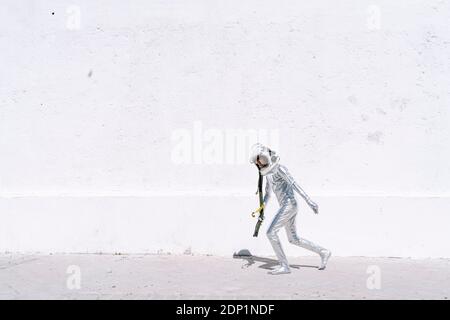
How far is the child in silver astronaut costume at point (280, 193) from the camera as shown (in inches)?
209

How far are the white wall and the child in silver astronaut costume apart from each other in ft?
3.06

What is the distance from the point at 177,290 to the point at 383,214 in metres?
3.00

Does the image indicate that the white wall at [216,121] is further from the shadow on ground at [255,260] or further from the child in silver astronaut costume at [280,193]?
the child in silver astronaut costume at [280,193]

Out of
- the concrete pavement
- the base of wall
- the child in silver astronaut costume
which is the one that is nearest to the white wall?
the base of wall

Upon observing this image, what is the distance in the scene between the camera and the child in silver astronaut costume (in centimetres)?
530

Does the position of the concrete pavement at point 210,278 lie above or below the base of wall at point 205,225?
below

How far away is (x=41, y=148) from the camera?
676 cm

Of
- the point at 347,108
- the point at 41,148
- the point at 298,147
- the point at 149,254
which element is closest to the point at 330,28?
the point at 347,108

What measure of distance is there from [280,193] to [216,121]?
1.61m

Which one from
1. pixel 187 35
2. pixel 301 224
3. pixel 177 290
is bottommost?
pixel 177 290

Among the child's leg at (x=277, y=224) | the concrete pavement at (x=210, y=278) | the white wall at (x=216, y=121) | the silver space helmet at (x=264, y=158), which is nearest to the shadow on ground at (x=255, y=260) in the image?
the concrete pavement at (x=210, y=278)

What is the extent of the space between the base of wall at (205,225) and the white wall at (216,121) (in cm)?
2

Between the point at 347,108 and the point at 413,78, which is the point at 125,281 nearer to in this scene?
the point at 347,108

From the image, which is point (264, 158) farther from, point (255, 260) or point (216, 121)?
point (255, 260)
